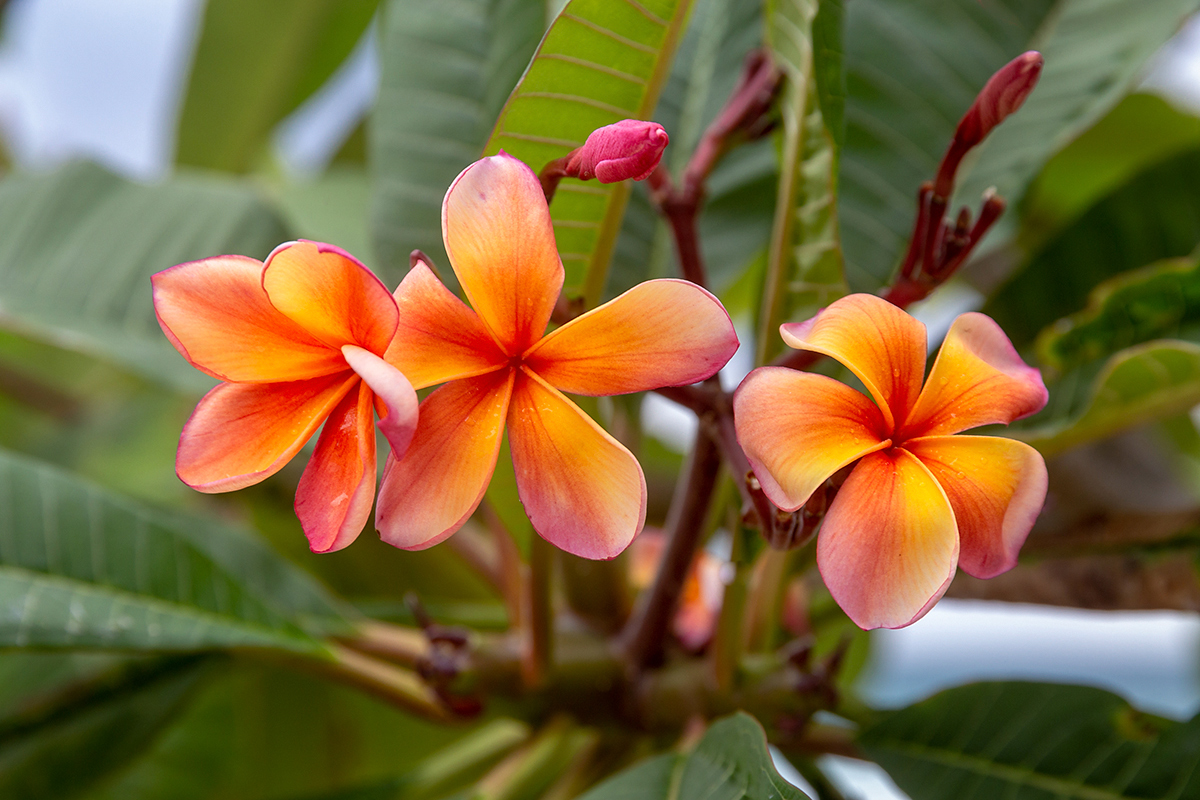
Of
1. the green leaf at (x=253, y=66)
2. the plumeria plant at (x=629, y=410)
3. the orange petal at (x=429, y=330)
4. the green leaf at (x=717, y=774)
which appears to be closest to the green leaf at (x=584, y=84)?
the plumeria plant at (x=629, y=410)

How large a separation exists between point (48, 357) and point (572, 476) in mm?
1536

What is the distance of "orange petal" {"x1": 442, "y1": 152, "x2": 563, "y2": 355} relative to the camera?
0.31m

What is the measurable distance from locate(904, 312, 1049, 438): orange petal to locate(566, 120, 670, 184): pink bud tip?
0.39ft

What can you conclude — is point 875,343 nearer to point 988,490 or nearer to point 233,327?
point 988,490

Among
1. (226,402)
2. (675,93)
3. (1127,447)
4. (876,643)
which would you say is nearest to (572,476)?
(226,402)

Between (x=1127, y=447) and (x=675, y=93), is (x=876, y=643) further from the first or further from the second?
(x=675, y=93)

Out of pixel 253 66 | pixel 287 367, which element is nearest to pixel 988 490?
pixel 287 367

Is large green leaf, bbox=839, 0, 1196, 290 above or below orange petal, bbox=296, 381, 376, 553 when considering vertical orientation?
above

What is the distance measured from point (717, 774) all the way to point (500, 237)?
10.7 inches

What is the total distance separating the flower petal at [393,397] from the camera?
0.90 feet

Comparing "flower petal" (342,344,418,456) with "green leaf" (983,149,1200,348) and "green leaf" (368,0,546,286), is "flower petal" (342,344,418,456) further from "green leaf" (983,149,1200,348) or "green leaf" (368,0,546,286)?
"green leaf" (983,149,1200,348)

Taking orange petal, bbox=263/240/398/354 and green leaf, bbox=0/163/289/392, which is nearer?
orange petal, bbox=263/240/398/354

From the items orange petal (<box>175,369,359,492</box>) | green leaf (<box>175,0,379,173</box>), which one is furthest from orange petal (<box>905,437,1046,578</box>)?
green leaf (<box>175,0,379,173</box>)

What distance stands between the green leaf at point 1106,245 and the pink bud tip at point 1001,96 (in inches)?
17.5
